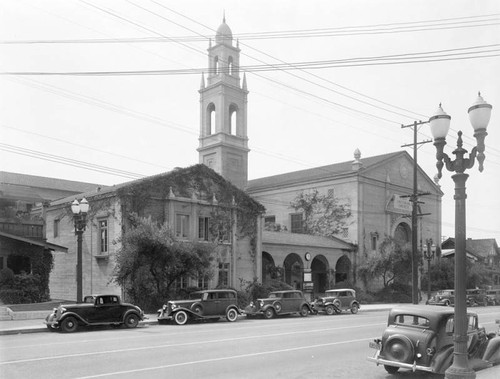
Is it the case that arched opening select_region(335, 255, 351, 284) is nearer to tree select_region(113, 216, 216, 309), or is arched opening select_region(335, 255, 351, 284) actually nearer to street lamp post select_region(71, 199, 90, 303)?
tree select_region(113, 216, 216, 309)

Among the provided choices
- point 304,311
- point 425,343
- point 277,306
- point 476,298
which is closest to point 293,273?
point 476,298

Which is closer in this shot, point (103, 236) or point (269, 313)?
point (269, 313)

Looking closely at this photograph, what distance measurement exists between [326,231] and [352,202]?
404 cm

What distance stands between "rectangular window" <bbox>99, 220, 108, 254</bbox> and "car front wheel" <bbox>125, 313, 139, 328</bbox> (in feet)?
36.2

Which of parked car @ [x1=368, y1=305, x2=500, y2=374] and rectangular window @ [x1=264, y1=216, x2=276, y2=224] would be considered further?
rectangular window @ [x1=264, y1=216, x2=276, y2=224]

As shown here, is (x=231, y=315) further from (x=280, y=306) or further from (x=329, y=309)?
(x=329, y=309)

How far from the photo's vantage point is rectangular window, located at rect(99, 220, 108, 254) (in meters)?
31.1

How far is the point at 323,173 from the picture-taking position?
2163 inches

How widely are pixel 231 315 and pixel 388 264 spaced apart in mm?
24492

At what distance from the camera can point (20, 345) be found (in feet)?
49.0

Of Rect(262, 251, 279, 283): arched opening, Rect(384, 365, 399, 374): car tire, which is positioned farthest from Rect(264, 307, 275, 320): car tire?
Rect(384, 365, 399, 374): car tire

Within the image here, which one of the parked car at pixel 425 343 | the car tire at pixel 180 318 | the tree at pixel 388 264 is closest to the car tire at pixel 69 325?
the car tire at pixel 180 318

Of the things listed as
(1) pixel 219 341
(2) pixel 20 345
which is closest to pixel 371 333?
(1) pixel 219 341

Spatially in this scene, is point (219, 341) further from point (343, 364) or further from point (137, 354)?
point (343, 364)
